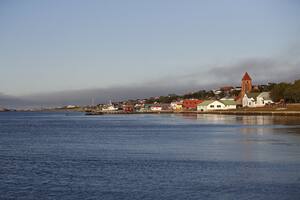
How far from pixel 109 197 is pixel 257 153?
13702mm

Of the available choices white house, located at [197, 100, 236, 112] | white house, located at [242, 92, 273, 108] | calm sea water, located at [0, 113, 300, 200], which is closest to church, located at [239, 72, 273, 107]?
white house, located at [242, 92, 273, 108]

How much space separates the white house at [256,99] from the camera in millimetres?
124250

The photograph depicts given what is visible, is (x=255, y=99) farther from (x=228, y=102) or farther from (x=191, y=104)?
(x=191, y=104)

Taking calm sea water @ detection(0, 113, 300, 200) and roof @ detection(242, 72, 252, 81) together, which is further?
roof @ detection(242, 72, 252, 81)

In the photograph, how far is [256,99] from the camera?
126625mm

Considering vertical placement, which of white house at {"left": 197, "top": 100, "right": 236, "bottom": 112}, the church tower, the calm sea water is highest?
the church tower

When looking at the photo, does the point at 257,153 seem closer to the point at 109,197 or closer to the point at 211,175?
the point at 211,175

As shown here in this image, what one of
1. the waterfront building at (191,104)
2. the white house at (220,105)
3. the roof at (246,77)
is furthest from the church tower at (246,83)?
the waterfront building at (191,104)

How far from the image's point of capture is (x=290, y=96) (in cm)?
10450

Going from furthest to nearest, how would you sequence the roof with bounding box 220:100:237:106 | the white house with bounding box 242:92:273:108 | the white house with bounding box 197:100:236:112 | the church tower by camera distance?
the church tower → the roof with bounding box 220:100:237:106 → the white house with bounding box 197:100:236:112 → the white house with bounding box 242:92:273:108

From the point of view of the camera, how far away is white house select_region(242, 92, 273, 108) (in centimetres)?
12425

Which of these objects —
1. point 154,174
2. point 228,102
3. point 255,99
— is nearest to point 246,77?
point 228,102

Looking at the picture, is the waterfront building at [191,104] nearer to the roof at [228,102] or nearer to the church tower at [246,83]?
the church tower at [246,83]

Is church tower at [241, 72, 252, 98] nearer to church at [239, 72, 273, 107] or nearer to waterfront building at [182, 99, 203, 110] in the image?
church at [239, 72, 273, 107]
